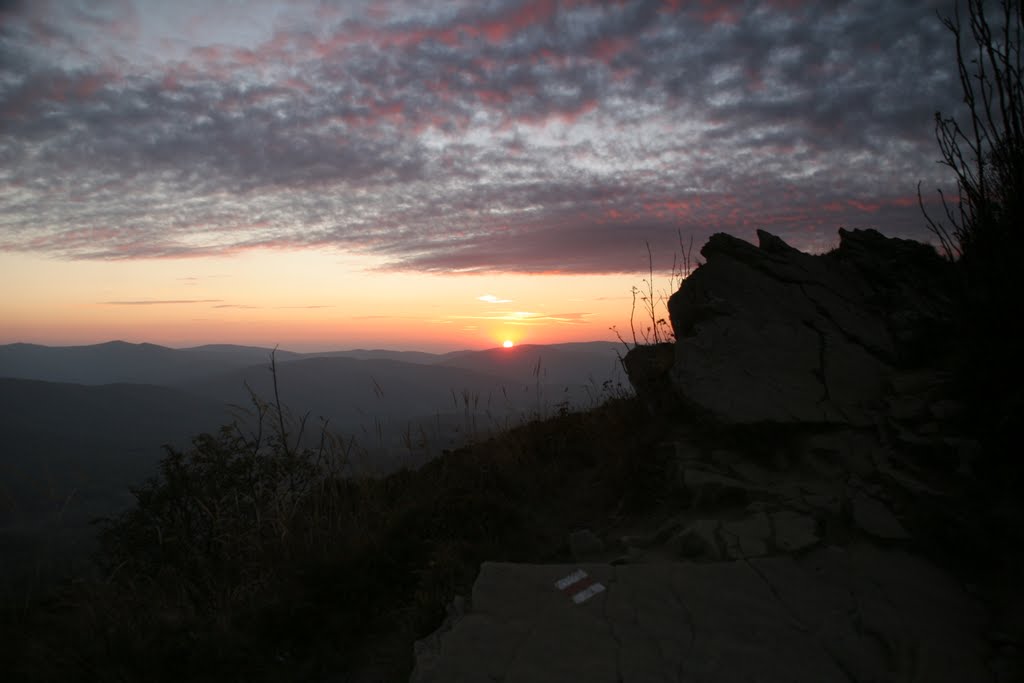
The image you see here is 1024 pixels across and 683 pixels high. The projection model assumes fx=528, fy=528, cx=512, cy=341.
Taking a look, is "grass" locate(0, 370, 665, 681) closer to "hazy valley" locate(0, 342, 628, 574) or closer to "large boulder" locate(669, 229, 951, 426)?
"hazy valley" locate(0, 342, 628, 574)

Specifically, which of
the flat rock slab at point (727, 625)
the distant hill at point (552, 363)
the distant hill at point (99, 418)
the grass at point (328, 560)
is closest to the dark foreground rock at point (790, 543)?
the flat rock slab at point (727, 625)

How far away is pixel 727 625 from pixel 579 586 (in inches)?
Result: 31.4

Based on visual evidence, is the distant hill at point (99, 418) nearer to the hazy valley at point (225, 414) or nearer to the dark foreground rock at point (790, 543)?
the hazy valley at point (225, 414)

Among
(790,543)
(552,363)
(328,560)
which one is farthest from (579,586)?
(552,363)

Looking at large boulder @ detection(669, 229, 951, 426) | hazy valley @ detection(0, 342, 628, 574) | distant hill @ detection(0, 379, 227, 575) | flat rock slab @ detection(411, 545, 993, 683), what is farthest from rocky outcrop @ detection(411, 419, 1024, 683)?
distant hill @ detection(0, 379, 227, 575)

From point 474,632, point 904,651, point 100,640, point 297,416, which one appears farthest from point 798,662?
point 297,416

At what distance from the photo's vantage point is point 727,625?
8.66 feet

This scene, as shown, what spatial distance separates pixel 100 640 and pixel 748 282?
6475mm

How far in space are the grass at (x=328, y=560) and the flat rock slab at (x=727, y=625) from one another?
2.33 ft

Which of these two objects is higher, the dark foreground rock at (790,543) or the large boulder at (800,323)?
the large boulder at (800,323)

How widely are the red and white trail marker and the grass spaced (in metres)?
0.79

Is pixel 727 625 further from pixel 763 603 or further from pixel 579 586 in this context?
pixel 579 586

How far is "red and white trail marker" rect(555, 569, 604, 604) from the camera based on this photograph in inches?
116

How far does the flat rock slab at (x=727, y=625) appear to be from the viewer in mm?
2393
